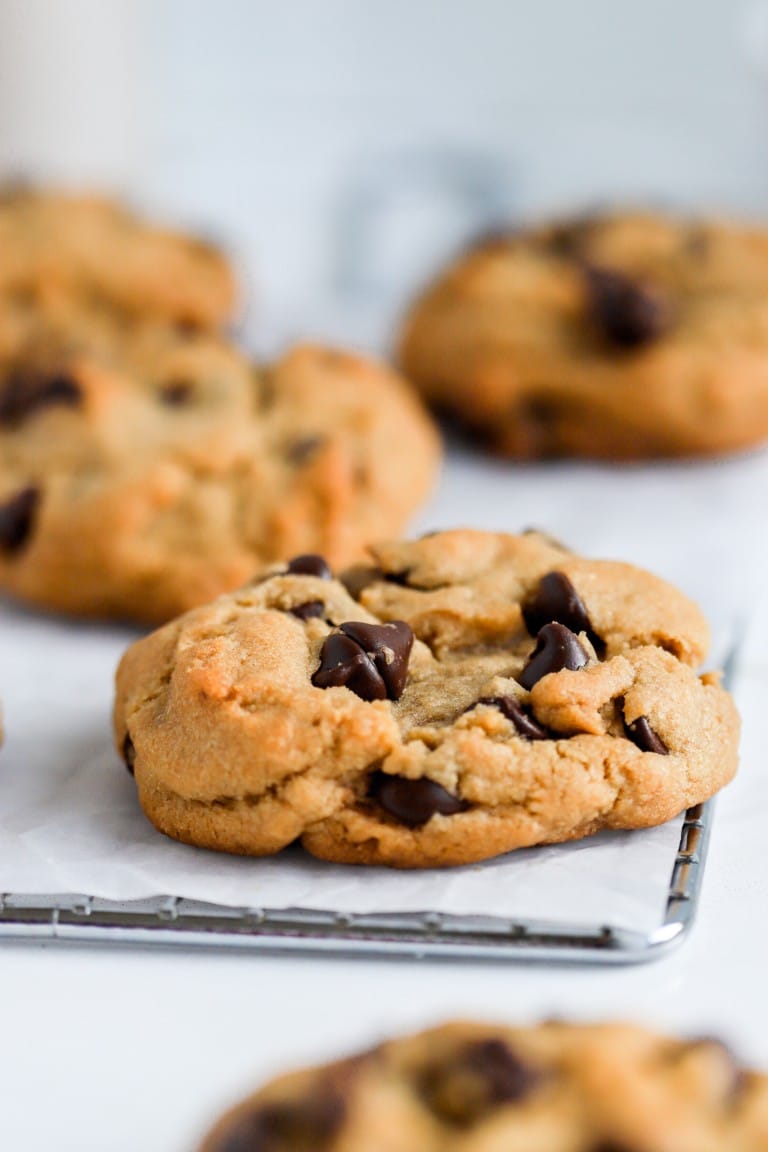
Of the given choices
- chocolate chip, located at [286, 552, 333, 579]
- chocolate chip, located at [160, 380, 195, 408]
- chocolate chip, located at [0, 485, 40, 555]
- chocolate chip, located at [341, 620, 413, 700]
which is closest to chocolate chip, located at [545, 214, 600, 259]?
chocolate chip, located at [160, 380, 195, 408]

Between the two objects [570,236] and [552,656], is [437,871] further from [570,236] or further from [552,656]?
[570,236]

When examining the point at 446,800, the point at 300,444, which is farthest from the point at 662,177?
the point at 446,800

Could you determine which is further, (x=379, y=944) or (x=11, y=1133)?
(x=379, y=944)

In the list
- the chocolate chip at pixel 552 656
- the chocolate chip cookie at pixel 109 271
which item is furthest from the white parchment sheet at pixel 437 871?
the chocolate chip cookie at pixel 109 271

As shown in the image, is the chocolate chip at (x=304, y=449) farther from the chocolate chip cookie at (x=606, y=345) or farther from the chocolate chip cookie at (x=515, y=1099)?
the chocolate chip cookie at (x=515, y=1099)

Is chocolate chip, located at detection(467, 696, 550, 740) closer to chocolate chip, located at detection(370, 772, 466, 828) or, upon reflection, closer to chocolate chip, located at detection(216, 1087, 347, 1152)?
chocolate chip, located at detection(370, 772, 466, 828)

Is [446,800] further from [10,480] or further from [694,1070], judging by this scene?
[10,480]
